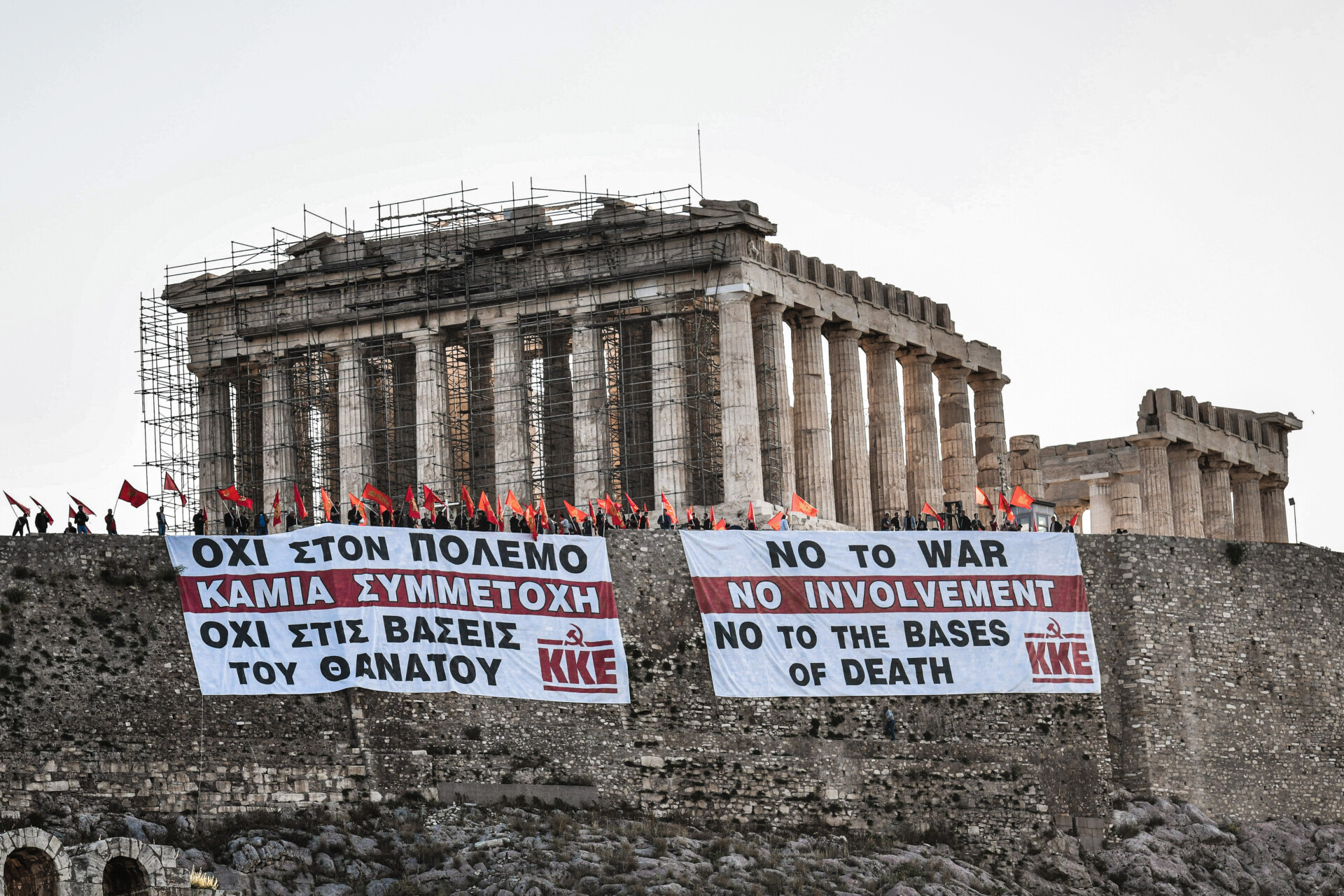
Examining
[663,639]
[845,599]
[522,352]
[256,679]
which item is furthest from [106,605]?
[522,352]

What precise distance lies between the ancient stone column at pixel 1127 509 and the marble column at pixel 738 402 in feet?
62.4

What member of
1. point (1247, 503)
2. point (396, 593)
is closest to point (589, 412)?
point (396, 593)

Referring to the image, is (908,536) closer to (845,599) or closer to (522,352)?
(845,599)

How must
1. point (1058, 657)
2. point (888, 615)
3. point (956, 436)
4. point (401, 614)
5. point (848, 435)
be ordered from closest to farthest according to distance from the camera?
point (401, 614) → point (888, 615) → point (1058, 657) → point (848, 435) → point (956, 436)

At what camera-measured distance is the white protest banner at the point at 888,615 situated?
73562 millimetres

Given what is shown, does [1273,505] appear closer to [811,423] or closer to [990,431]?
[990,431]

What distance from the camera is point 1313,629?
3142 inches

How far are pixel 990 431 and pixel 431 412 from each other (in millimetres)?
22785

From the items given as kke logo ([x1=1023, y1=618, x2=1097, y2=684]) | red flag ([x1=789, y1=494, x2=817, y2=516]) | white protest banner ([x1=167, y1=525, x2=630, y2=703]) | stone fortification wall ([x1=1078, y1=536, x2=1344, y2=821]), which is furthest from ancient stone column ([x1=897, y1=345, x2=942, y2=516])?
white protest banner ([x1=167, y1=525, x2=630, y2=703])

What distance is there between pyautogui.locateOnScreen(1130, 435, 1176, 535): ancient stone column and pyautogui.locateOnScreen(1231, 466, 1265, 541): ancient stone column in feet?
25.5

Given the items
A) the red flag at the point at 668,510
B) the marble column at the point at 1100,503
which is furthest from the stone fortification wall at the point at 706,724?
the marble column at the point at 1100,503

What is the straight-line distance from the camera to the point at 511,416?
314 feet

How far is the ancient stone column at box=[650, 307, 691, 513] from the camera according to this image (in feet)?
302

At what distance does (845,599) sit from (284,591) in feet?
50.7
